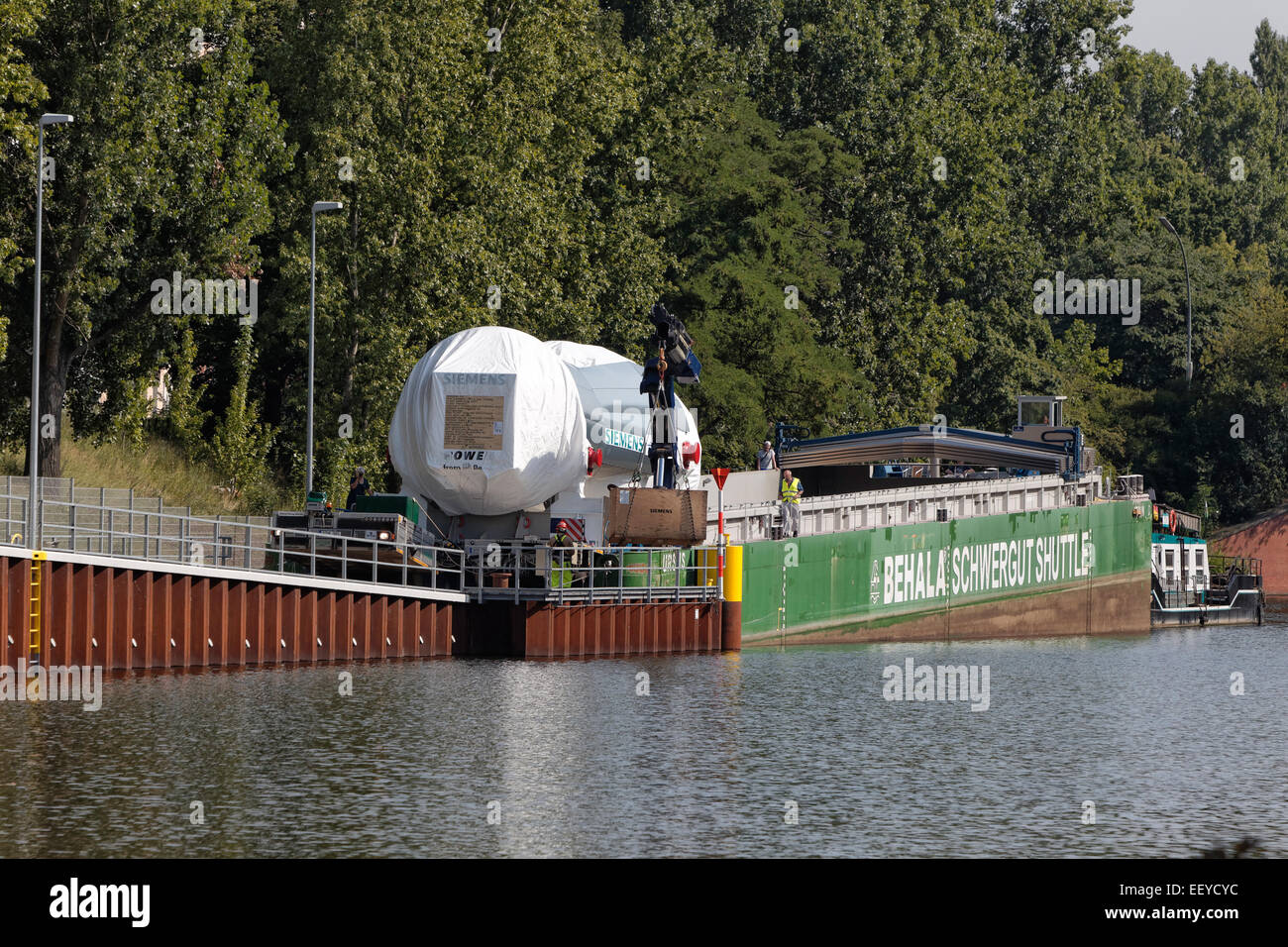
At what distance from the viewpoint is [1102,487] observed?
66.8 metres

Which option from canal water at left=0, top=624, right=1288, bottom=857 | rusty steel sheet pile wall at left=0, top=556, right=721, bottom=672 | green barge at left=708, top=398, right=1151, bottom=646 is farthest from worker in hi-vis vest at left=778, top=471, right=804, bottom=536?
canal water at left=0, top=624, right=1288, bottom=857

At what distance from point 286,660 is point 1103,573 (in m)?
34.2

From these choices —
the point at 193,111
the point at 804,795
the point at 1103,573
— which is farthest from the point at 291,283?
the point at 804,795

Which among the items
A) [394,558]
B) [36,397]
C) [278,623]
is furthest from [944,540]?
[36,397]

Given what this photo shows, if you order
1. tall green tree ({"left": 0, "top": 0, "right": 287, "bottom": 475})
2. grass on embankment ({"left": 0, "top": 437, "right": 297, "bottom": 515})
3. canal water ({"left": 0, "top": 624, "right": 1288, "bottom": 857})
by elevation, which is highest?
tall green tree ({"left": 0, "top": 0, "right": 287, "bottom": 475})

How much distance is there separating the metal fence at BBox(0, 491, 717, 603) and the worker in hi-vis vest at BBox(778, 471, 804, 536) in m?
5.11

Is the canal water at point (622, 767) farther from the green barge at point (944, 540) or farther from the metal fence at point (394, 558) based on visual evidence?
the green barge at point (944, 540)

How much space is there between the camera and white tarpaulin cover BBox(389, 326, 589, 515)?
4072cm

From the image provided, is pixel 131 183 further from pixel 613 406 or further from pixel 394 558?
pixel 394 558

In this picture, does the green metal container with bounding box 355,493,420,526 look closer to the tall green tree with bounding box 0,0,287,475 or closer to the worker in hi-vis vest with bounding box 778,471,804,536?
the tall green tree with bounding box 0,0,287,475

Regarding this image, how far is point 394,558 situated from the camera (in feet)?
132

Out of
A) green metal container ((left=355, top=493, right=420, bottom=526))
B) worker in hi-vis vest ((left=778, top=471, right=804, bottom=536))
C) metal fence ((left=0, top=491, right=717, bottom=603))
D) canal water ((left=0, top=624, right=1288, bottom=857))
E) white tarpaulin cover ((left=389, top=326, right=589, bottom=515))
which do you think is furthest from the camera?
worker in hi-vis vest ((left=778, top=471, right=804, bottom=536))

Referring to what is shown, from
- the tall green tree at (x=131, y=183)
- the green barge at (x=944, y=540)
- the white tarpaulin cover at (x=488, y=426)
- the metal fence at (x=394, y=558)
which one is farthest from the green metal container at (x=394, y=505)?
the tall green tree at (x=131, y=183)

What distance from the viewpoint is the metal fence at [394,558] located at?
Result: 3594cm
